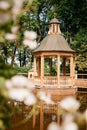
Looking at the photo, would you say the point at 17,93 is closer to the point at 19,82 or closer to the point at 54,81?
the point at 19,82

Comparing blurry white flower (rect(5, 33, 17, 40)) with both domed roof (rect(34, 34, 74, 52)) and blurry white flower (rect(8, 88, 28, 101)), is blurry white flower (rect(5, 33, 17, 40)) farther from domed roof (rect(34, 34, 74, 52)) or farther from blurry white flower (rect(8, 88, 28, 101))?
domed roof (rect(34, 34, 74, 52))

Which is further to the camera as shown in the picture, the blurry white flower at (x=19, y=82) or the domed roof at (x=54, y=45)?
the domed roof at (x=54, y=45)

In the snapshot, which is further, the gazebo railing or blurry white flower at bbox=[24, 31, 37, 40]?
the gazebo railing

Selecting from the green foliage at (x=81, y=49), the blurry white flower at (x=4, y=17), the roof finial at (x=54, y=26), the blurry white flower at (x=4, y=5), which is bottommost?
the green foliage at (x=81, y=49)

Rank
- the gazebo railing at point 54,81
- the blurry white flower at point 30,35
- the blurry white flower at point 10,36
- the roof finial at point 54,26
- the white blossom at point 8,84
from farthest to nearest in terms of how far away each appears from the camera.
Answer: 1. the roof finial at point 54,26
2. the gazebo railing at point 54,81
3. the blurry white flower at point 30,35
4. the blurry white flower at point 10,36
5. the white blossom at point 8,84

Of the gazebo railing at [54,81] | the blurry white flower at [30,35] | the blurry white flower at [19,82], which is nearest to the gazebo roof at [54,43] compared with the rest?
the gazebo railing at [54,81]

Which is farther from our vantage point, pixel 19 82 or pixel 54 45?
pixel 54 45

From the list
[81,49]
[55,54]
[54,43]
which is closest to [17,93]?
[55,54]

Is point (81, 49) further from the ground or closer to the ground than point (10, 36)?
closer to the ground

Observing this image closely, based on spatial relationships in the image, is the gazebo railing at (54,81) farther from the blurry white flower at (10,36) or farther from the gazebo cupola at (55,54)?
the blurry white flower at (10,36)

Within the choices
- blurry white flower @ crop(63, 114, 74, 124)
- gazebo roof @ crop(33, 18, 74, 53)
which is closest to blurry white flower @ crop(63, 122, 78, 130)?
blurry white flower @ crop(63, 114, 74, 124)

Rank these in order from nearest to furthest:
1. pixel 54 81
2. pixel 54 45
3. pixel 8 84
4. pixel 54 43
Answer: pixel 8 84
pixel 54 81
pixel 54 45
pixel 54 43

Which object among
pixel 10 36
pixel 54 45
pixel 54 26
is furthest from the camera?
pixel 54 26

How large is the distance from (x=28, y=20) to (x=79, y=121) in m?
37.4
